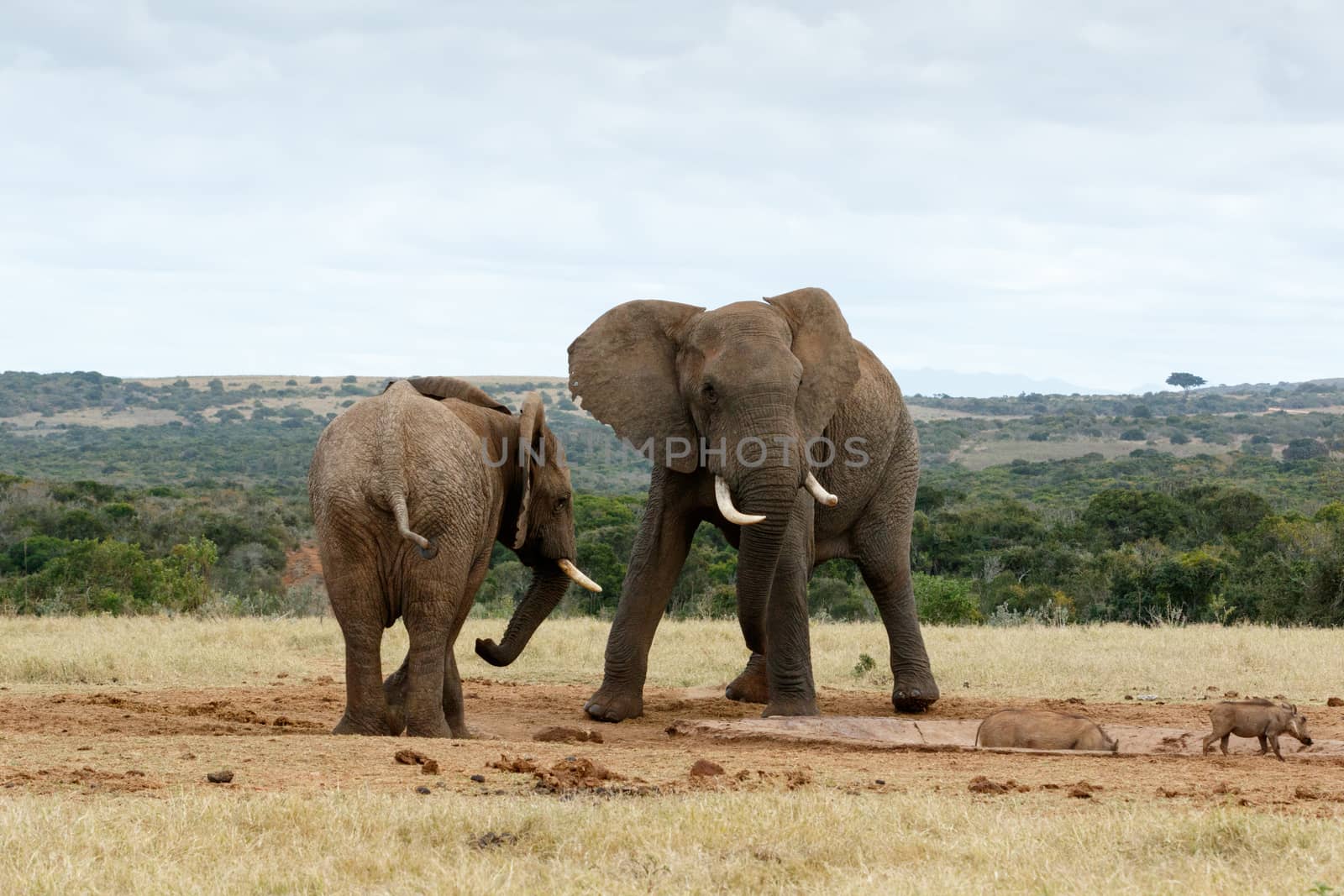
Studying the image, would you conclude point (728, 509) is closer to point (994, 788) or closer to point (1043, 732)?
point (1043, 732)

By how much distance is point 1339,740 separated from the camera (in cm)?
960

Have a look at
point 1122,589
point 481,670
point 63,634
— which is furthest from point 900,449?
point 1122,589

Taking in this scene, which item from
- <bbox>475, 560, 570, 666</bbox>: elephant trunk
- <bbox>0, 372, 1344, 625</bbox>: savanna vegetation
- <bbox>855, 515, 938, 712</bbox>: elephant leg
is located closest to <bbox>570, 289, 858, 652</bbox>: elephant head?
<bbox>475, 560, 570, 666</bbox>: elephant trunk

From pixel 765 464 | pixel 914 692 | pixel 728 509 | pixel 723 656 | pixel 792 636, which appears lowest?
pixel 723 656

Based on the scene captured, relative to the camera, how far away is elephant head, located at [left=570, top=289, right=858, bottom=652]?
964 centimetres

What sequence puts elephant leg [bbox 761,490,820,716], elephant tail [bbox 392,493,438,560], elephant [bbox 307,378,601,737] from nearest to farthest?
1. elephant tail [bbox 392,493,438,560]
2. elephant [bbox 307,378,601,737]
3. elephant leg [bbox 761,490,820,716]

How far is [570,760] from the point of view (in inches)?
311

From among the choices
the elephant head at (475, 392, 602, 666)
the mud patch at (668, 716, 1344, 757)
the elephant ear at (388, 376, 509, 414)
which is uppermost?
the elephant ear at (388, 376, 509, 414)

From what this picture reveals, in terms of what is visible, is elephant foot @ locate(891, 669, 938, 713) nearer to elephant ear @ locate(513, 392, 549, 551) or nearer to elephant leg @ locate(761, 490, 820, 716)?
elephant leg @ locate(761, 490, 820, 716)

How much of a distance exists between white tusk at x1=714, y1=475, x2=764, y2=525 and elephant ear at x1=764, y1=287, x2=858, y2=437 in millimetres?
718

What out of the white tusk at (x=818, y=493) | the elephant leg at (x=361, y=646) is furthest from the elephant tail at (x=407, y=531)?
the white tusk at (x=818, y=493)

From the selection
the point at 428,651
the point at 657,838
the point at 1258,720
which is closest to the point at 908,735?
the point at 1258,720

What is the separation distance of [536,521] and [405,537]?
200 cm

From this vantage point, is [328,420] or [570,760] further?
[328,420]
